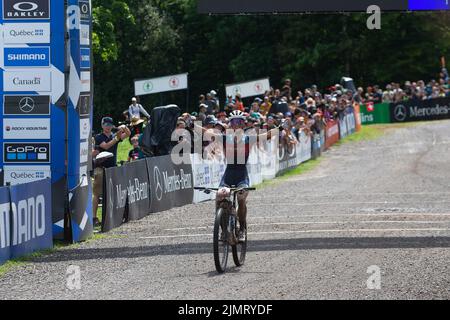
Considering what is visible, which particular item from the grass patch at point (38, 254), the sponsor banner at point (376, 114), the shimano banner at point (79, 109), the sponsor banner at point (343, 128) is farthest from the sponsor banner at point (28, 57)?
the sponsor banner at point (376, 114)

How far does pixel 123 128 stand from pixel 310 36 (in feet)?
163

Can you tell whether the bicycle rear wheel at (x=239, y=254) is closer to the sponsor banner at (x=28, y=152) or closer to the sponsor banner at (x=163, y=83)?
the sponsor banner at (x=28, y=152)

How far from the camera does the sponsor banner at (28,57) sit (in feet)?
56.1

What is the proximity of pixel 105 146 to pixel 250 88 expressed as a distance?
991 inches

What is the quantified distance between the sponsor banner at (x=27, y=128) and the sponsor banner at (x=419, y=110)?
4011 cm

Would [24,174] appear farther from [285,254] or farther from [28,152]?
[285,254]

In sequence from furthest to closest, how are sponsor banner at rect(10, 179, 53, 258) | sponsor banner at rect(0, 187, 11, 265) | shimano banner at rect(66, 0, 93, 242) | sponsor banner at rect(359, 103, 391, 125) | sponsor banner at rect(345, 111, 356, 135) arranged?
sponsor banner at rect(359, 103, 391, 125) → sponsor banner at rect(345, 111, 356, 135) → shimano banner at rect(66, 0, 93, 242) → sponsor banner at rect(10, 179, 53, 258) → sponsor banner at rect(0, 187, 11, 265)

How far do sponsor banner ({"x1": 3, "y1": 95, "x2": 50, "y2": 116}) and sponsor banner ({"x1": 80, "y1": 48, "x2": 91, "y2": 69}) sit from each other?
0.85m

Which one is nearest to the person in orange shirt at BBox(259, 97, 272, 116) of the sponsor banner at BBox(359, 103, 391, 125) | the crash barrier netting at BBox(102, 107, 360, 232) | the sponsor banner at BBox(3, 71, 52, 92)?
the crash barrier netting at BBox(102, 107, 360, 232)

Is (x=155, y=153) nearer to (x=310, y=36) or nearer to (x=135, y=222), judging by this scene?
(x=135, y=222)

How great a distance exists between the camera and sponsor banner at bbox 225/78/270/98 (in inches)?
1736

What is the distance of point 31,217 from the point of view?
15.6 meters

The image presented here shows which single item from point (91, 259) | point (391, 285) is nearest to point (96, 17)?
point (91, 259)

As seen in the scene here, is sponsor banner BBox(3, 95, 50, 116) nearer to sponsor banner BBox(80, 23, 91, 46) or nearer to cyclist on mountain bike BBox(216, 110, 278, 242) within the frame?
sponsor banner BBox(80, 23, 91, 46)
